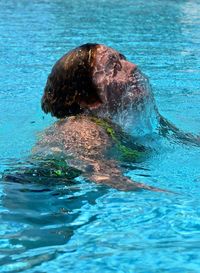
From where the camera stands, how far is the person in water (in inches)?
187

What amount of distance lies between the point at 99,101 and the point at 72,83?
9.9 inches

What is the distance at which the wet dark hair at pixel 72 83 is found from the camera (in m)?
4.99

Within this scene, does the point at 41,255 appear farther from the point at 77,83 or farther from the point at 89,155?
the point at 77,83

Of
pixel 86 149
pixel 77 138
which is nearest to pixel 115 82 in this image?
pixel 77 138

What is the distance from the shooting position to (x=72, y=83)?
5000mm

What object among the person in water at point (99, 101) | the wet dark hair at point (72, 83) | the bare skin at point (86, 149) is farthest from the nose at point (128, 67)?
the bare skin at point (86, 149)

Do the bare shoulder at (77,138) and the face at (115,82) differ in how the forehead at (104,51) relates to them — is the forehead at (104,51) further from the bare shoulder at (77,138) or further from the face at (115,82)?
the bare shoulder at (77,138)

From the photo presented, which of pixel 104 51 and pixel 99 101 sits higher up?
pixel 104 51

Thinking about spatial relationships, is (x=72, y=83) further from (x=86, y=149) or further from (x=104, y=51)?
(x=86, y=149)

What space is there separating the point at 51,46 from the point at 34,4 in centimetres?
765

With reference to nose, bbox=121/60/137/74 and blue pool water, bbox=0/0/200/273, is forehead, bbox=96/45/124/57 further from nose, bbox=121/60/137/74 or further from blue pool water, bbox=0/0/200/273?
blue pool water, bbox=0/0/200/273

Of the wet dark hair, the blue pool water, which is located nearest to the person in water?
the wet dark hair

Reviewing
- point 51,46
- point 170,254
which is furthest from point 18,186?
point 51,46

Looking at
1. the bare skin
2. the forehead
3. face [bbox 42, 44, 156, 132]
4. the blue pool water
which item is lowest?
the blue pool water
